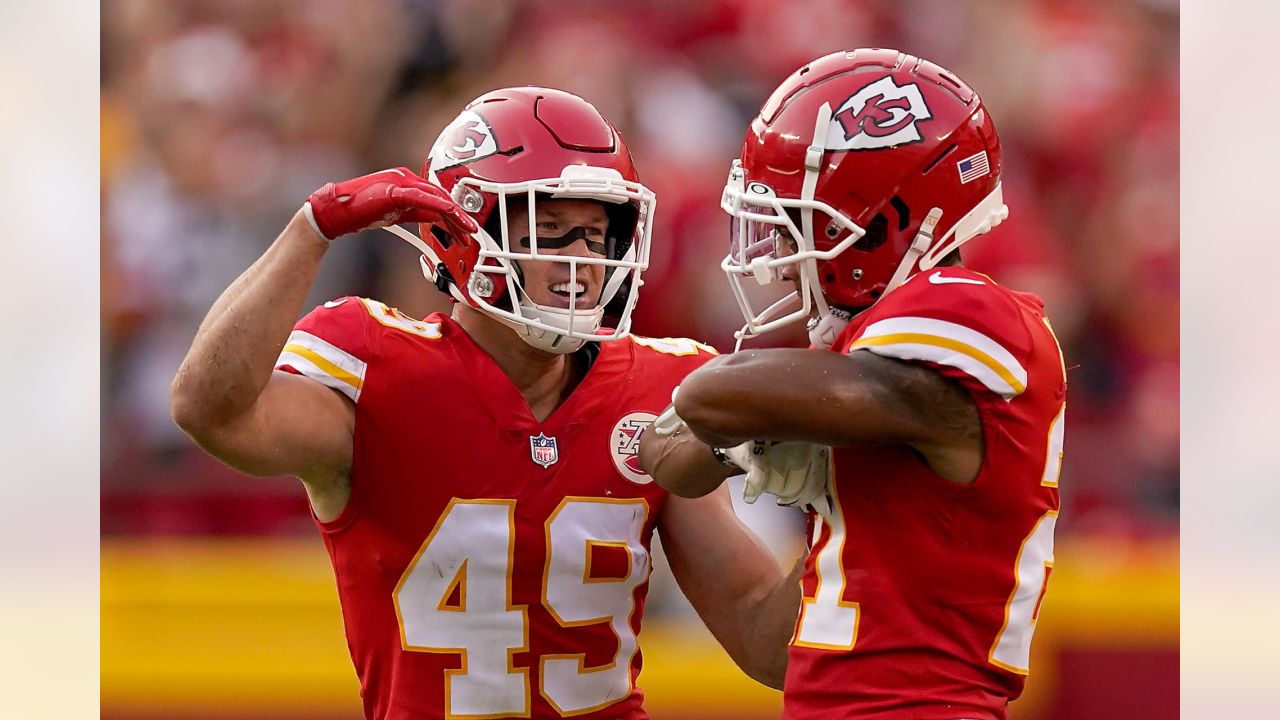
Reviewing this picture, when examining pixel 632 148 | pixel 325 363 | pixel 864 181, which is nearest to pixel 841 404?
pixel 864 181

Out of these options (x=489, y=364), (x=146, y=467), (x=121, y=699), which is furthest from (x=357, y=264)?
(x=489, y=364)

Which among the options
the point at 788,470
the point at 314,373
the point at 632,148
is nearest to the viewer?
the point at 788,470

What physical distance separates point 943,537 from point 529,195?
75 cm

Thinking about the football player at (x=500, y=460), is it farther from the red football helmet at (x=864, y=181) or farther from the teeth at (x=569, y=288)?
the red football helmet at (x=864, y=181)

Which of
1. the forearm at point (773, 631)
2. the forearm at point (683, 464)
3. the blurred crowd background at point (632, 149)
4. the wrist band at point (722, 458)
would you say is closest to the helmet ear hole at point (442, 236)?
the forearm at point (683, 464)

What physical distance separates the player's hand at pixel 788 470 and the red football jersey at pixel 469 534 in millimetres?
413

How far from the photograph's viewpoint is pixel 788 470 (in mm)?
1444

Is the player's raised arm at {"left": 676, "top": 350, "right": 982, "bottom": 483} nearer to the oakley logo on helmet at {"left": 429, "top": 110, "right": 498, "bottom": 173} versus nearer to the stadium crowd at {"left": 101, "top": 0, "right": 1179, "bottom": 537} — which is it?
the oakley logo on helmet at {"left": 429, "top": 110, "right": 498, "bottom": 173}

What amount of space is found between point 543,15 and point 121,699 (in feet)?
6.62

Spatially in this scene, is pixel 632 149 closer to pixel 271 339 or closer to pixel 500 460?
pixel 500 460

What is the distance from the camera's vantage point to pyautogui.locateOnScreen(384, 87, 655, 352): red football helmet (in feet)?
5.88

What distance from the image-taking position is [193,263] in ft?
11.0

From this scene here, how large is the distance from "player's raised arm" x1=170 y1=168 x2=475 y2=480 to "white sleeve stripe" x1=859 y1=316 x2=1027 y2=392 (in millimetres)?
635

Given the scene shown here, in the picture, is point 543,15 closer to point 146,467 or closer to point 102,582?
point 146,467
